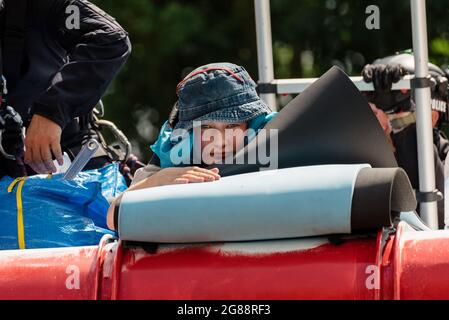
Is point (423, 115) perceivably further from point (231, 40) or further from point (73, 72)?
point (231, 40)

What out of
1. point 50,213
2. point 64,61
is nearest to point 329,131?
point 50,213

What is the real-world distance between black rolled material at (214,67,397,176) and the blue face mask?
0.30 meters

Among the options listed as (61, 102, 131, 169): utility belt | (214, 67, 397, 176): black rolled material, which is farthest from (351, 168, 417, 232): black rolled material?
(61, 102, 131, 169): utility belt

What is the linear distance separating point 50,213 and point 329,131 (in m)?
0.96

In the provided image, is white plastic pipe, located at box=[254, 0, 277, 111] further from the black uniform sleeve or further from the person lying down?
the person lying down

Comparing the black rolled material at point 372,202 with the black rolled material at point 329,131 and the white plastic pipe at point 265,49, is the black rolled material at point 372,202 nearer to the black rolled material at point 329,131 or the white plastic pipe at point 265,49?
the black rolled material at point 329,131

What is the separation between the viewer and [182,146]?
304 centimetres

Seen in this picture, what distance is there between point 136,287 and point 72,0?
4.08 feet

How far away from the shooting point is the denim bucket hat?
302 centimetres

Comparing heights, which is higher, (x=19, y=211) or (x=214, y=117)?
(x=214, y=117)

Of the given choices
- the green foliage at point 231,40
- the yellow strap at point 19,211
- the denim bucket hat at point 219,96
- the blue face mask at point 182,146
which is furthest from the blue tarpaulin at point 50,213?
the green foliage at point 231,40

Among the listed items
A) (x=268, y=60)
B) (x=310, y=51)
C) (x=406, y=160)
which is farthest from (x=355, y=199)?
(x=310, y=51)

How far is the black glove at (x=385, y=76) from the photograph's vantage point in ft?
14.4

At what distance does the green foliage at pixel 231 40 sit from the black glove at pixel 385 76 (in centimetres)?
508
